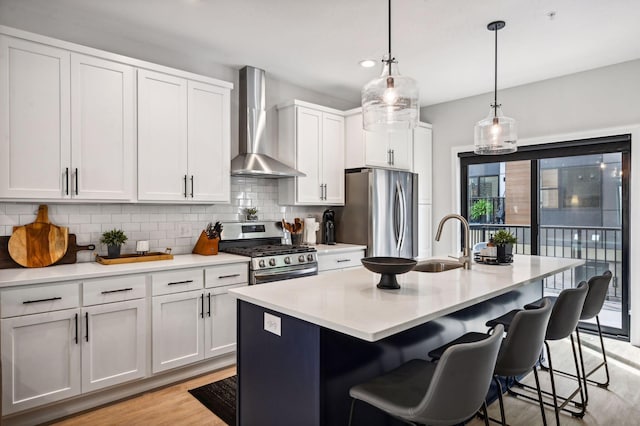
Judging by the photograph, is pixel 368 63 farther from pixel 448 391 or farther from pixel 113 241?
pixel 448 391

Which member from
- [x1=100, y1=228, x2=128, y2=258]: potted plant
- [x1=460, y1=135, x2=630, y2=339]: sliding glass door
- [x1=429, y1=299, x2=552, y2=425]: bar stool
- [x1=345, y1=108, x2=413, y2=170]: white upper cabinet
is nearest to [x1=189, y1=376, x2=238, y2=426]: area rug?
[x1=100, y1=228, x2=128, y2=258]: potted plant

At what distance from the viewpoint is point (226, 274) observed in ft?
10.6

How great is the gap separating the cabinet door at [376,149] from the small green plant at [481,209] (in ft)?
4.65

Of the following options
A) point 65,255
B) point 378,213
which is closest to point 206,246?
point 65,255

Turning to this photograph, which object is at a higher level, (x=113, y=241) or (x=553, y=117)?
(x=553, y=117)

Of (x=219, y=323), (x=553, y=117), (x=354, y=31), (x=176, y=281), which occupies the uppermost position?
(x=354, y=31)

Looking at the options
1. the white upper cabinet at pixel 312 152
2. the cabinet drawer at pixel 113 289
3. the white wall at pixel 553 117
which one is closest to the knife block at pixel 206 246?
the cabinet drawer at pixel 113 289

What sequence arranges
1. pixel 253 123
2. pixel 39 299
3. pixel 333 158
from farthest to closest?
pixel 333 158
pixel 253 123
pixel 39 299

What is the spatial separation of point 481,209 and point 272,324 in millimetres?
4077

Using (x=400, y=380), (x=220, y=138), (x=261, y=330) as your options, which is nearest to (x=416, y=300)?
(x=400, y=380)

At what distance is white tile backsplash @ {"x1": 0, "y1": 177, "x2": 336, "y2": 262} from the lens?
2.92 meters

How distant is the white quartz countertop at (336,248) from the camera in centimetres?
402

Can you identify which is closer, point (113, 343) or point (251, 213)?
point (113, 343)

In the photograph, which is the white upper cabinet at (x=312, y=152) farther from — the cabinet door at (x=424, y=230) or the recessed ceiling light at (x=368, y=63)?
the cabinet door at (x=424, y=230)
